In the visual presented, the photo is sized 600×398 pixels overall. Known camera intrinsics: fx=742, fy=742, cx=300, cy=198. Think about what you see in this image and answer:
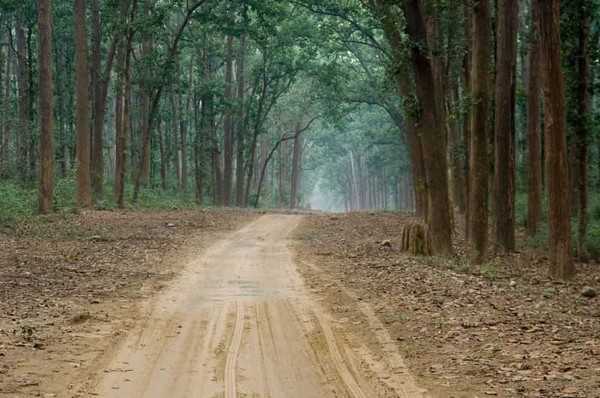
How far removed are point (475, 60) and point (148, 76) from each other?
21.3 metres

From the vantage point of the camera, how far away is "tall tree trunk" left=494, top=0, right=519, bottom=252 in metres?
18.3

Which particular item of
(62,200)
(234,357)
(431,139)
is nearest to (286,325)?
(234,357)

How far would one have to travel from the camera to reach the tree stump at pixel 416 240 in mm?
18000

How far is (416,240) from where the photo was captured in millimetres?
18109

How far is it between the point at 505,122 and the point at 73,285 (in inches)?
448

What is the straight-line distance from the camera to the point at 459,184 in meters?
33.5

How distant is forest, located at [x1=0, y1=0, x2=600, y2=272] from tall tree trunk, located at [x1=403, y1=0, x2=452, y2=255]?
4cm

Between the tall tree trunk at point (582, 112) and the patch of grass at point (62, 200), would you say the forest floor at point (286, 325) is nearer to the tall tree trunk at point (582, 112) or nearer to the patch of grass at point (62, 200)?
the tall tree trunk at point (582, 112)

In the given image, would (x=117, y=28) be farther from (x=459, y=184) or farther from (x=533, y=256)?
(x=533, y=256)

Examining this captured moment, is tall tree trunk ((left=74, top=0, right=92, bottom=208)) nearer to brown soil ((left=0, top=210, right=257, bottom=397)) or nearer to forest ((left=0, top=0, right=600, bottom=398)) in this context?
forest ((left=0, top=0, right=600, bottom=398))

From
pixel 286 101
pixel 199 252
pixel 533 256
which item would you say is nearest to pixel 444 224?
pixel 533 256

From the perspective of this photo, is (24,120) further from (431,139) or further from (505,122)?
(505,122)

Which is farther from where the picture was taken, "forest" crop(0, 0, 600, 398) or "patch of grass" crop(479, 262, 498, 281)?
"patch of grass" crop(479, 262, 498, 281)

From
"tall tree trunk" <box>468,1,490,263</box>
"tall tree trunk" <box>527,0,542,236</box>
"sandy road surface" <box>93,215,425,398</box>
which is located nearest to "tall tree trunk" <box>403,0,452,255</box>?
"tall tree trunk" <box>468,1,490,263</box>
